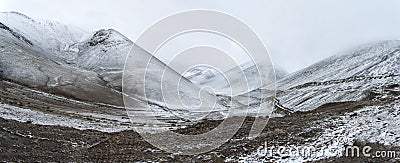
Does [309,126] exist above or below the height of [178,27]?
below

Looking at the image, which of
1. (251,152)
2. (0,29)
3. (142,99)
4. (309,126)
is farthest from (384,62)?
(0,29)

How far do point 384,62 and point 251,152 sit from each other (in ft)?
437

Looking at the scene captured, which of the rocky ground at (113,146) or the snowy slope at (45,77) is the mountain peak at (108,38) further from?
the rocky ground at (113,146)

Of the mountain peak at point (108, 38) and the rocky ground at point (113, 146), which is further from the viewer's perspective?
the mountain peak at point (108, 38)

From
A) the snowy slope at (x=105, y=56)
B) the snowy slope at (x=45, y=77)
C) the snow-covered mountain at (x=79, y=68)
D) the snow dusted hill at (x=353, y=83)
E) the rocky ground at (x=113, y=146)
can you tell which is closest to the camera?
the rocky ground at (x=113, y=146)

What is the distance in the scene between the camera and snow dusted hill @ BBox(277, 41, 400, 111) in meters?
90.2

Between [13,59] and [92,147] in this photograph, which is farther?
[13,59]

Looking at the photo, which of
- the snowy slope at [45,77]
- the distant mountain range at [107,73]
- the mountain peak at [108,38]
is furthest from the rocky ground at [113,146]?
the mountain peak at [108,38]

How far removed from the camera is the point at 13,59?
10712 cm

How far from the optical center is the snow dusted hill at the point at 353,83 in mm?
90250

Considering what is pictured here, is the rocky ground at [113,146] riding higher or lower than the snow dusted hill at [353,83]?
lower

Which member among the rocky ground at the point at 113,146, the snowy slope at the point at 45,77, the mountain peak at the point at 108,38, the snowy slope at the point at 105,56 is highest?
the mountain peak at the point at 108,38

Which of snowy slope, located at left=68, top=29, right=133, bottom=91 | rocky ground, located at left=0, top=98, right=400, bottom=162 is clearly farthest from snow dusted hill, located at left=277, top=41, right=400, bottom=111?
snowy slope, located at left=68, top=29, right=133, bottom=91

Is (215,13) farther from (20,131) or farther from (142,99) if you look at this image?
(142,99)
